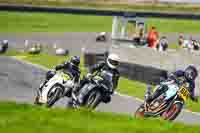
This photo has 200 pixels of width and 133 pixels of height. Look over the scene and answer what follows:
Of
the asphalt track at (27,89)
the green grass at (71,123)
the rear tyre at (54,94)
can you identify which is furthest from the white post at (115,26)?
the green grass at (71,123)

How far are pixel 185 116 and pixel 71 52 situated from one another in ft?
53.8

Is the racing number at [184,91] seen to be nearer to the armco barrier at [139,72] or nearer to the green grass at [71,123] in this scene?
the green grass at [71,123]

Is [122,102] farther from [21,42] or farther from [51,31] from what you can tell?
[51,31]

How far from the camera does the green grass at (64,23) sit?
4472cm

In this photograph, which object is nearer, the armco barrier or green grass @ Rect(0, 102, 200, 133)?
green grass @ Rect(0, 102, 200, 133)

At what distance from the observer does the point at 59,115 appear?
7980 millimetres

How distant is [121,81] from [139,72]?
0.67m

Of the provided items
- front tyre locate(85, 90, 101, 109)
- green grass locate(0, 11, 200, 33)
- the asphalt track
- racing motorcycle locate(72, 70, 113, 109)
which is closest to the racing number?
the asphalt track

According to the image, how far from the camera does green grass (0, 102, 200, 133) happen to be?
7008mm

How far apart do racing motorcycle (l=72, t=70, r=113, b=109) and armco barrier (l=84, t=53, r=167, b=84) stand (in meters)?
5.32

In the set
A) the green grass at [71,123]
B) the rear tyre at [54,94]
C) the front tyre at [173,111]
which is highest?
the green grass at [71,123]

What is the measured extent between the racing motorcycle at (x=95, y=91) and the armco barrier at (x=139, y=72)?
5.32 metres

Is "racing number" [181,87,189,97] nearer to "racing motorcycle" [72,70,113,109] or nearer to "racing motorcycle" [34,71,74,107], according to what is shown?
"racing motorcycle" [72,70,113,109]

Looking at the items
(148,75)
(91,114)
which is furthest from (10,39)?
(91,114)
